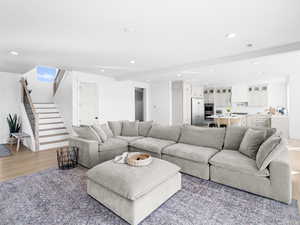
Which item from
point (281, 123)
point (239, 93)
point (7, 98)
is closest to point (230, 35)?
point (281, 123)

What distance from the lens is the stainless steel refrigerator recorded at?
759cm

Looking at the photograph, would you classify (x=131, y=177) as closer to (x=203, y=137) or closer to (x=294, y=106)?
(x=203, y=137)

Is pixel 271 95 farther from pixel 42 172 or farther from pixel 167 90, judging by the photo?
pixel 42 172

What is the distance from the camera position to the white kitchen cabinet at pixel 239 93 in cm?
784

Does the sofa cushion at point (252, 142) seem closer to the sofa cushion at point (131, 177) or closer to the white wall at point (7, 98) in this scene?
the sofa cushion at point (131, 177)

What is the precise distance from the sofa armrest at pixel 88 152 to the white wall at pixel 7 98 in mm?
4144

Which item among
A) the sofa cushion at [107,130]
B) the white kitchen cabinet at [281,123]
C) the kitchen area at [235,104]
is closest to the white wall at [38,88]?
the sofa cushion at [107,130]

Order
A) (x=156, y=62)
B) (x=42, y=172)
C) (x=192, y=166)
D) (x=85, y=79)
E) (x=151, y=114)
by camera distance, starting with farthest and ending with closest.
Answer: (x=151, y=114)
(x=85, y=79)
(x=156, y=62)
(x=42, y=172)
(x=192, y=166)

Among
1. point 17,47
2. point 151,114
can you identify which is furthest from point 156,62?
point 151,114

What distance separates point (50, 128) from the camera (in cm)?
530

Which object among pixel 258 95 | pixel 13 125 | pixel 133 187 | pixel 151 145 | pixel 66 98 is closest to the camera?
pixel 133 187

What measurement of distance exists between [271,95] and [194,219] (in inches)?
A: 316

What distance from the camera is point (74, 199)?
2.13 m

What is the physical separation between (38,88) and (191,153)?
6.90 m
